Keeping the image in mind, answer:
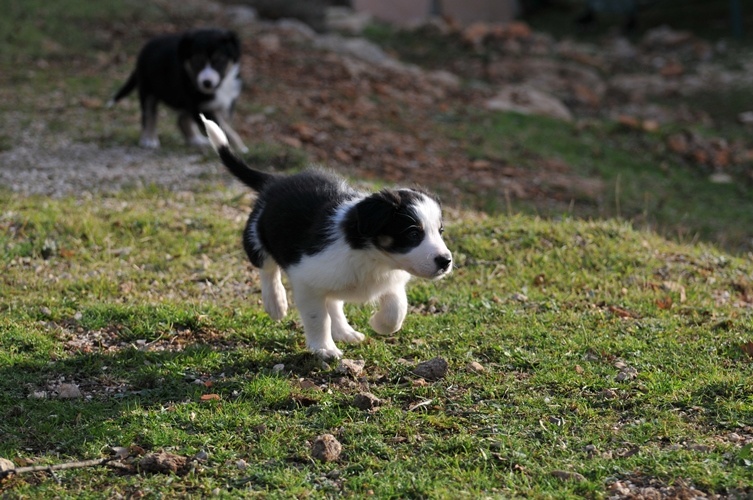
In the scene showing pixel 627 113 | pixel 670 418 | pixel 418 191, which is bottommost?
pixel 627 113

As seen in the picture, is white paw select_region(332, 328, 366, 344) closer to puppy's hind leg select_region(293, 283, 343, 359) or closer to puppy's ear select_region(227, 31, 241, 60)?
puppy's hind leg select_region(293, 283, 343, 359)

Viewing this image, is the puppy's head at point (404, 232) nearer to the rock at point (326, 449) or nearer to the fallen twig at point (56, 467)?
the rock at point (326, 449)

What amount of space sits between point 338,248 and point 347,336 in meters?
0.76

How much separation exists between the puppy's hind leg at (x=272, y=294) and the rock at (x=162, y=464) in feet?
5.65

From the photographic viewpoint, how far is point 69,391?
491cm

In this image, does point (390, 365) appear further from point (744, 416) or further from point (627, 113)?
point (627, 113)

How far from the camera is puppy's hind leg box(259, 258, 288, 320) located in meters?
5.82

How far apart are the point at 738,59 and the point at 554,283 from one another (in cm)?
1517

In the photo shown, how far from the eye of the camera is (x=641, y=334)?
5.88 m

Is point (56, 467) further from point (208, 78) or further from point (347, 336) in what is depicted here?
point (208, 78)

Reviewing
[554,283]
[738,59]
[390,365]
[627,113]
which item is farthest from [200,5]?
[390,365]

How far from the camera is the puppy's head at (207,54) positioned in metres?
10.1

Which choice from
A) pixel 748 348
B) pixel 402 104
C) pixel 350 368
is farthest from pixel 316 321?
pixel 402 104

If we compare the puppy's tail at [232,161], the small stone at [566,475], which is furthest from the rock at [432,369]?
the puppy's tail at [232,161]
